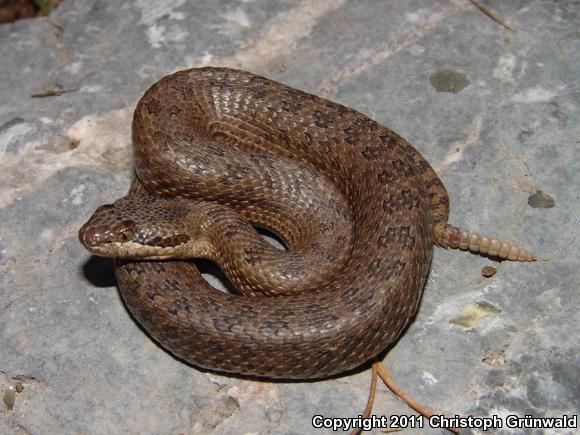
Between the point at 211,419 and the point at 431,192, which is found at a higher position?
the point at 431,192

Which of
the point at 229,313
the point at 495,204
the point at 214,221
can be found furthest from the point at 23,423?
the point at 495,204

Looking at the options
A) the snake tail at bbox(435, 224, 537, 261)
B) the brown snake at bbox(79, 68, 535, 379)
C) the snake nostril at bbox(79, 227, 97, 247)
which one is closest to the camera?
the brown snake at bbox(79, 68, 535, 379)

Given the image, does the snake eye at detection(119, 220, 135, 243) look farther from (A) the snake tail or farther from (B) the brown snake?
(A) the snake tail

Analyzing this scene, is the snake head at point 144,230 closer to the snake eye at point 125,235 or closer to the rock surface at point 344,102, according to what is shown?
the snake eye at point 125,235

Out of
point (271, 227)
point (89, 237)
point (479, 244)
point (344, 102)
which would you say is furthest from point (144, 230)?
point (479, 244)

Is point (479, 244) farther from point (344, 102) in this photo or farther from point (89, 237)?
point (89, 237)

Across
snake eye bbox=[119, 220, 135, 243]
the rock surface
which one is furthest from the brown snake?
the rock surface

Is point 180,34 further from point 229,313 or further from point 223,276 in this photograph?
point 229,313
